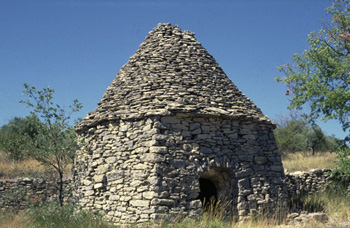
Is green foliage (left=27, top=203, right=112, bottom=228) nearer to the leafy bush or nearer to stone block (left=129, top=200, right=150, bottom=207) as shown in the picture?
stone block (left=129, top=200, right=150, bottom=207)

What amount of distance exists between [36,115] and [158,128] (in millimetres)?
4388

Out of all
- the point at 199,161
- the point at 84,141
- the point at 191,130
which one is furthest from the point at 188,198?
the point at 84,141

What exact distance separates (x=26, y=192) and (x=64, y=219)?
4400mm

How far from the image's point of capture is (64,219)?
771 cm

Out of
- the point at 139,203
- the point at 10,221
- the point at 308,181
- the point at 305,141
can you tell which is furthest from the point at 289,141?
the point at 10,221

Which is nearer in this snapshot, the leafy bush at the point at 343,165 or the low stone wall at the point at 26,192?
the low stone wall at the point at 26,192

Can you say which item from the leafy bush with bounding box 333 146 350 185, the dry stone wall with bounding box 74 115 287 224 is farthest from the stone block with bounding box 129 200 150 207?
the leafy bush with bounding box 333 146 350 185

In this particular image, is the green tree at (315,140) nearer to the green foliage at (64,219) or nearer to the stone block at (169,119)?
the stone block at (169,119)

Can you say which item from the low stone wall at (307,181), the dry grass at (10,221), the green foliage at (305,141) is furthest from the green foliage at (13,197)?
the green foliage at (305,141)

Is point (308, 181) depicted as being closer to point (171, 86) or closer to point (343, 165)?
point (343, 165)

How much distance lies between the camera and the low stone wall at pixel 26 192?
11.2 m

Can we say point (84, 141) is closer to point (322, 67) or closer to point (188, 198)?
point (188, 198)

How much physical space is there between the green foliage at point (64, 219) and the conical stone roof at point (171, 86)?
2387mm

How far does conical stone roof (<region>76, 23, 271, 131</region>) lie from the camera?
8359 millimetres
